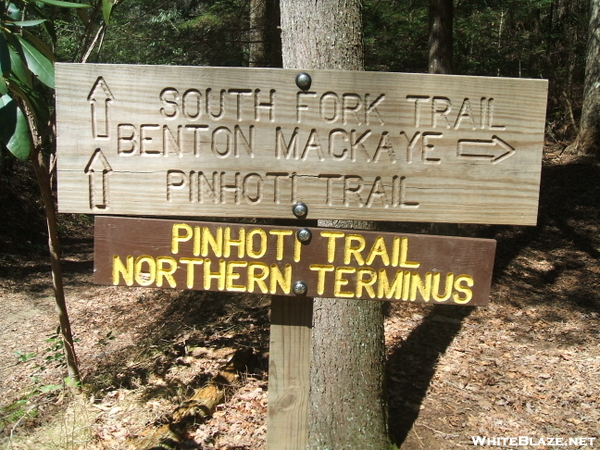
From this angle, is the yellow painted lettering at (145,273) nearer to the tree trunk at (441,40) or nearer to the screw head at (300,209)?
the screw head at (300,209)

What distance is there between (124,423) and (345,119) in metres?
2.91

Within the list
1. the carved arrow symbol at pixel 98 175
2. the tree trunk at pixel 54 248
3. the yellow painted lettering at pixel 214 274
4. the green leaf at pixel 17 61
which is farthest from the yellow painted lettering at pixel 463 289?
the tree trunk at pixel 54 248

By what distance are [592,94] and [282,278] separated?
1022 cm

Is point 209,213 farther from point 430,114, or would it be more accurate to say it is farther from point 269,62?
point 269,62

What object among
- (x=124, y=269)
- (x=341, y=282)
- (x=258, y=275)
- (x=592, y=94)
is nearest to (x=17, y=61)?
(x=124, y=269)

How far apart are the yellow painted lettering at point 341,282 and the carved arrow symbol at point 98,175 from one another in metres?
0.82

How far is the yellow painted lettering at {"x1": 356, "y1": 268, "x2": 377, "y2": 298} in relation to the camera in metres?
1.82

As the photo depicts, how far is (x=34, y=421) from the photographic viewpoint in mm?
3777

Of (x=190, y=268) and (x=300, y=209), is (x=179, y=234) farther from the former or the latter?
(x=300, y=209)

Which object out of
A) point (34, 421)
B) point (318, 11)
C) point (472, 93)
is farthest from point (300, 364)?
point (34, 421)

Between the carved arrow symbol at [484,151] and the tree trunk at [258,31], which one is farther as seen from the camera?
the tree trunk at [258,31]

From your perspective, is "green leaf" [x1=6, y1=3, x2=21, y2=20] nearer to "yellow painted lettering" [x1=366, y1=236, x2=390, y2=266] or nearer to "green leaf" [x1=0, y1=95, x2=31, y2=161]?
"green leaf" [x1=0, y1=95, x2=31, y2=161]

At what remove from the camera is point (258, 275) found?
6.01ft

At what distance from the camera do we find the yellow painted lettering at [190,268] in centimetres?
183
